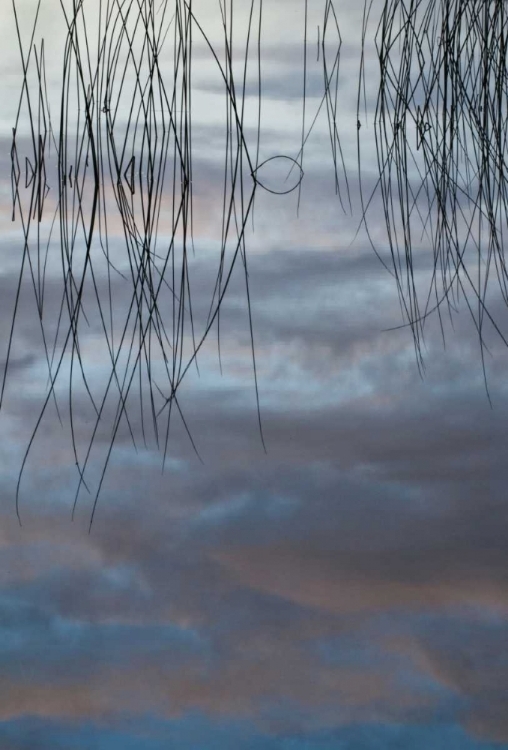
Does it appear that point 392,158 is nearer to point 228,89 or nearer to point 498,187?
point 498,187

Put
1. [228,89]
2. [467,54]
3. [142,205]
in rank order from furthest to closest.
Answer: [467,54]
[142,205]
[228,89]

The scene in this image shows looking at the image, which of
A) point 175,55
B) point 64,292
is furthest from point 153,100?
point 64,292

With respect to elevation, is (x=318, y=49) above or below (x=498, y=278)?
above

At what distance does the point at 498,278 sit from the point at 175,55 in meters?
0.36

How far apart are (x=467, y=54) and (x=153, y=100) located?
0.33 meters

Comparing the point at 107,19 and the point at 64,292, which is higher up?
the point at 107,19

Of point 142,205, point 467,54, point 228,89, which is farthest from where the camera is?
point 467,54

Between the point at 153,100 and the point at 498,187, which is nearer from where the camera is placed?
the point at 153,100

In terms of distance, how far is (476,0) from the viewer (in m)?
0.84

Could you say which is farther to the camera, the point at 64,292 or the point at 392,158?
the point at 392,158

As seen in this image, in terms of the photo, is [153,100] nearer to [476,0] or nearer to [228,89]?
[228,89]

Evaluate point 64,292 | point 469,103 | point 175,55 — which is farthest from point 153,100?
point 469,103

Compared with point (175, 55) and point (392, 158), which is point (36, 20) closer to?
point (175, 55)

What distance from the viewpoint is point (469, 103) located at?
0.86m
